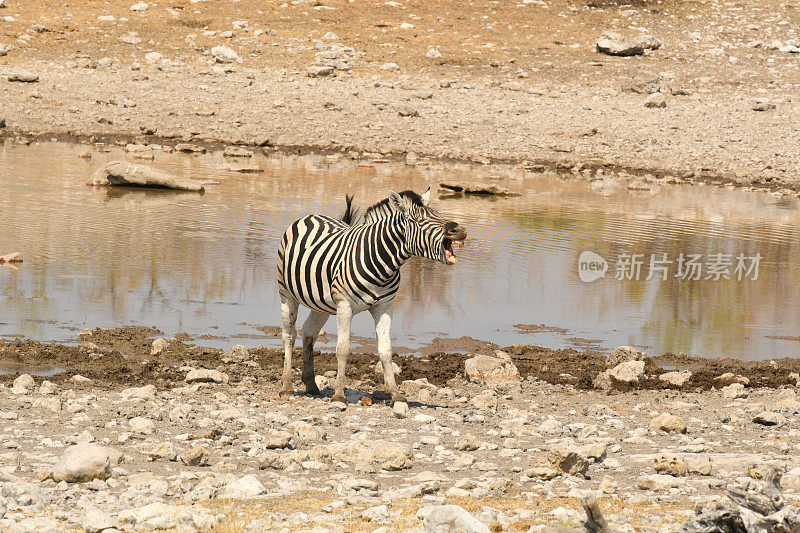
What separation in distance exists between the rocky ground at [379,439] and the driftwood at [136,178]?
41.1ft

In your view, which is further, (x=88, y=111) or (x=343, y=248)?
(x=88, y=111)

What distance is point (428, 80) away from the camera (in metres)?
37.9

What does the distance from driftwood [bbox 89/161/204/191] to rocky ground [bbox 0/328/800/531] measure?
493 inches

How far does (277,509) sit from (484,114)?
29276 mm

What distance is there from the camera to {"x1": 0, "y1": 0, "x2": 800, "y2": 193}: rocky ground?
110ft

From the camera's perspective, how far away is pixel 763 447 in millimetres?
9141

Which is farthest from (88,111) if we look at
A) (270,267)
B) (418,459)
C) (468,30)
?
(418,459)

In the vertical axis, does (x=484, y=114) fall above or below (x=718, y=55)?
below

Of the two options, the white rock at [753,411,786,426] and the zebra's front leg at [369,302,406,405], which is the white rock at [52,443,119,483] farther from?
the white rock at [753,411,786,426]

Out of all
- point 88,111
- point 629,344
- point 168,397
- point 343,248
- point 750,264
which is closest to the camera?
point 168,397

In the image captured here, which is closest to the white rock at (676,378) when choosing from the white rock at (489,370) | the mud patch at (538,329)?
the white rock at (489,370)

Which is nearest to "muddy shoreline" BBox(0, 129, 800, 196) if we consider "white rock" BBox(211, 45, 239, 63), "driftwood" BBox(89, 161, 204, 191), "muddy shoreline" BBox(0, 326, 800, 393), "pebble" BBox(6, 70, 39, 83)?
"pebble" BBox(6, 70, 39, 83)

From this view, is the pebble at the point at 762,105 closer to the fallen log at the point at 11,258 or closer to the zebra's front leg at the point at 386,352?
the fallen log at the point at 11,258

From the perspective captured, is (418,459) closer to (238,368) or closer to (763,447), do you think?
(763,447)
